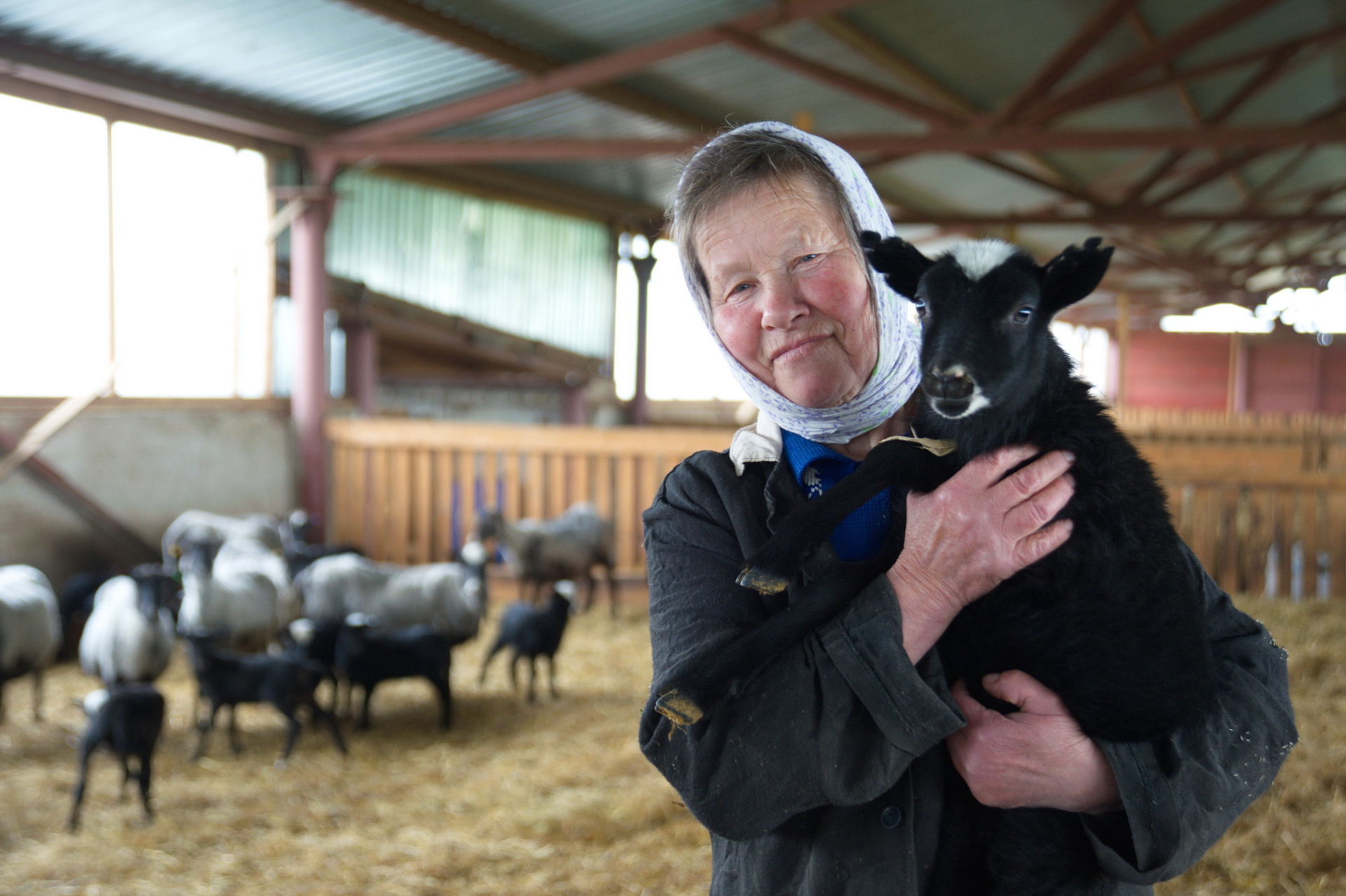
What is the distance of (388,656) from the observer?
4695 mm

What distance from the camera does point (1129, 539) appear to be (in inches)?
52.0

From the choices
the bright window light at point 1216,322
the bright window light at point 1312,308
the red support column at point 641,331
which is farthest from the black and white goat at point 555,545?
the bright window light at point 1216,322

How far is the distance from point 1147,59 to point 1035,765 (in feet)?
26.4

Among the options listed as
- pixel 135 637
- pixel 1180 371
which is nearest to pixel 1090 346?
pixel 1180 371

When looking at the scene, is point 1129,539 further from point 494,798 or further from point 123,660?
point 123,660

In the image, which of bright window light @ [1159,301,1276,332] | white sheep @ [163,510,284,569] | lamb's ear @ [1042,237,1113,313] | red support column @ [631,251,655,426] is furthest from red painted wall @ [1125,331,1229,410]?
lamb's ear @ [1042,237,1113,313]

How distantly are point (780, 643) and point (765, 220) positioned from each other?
0.58 m

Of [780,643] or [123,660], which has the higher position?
[780,643]

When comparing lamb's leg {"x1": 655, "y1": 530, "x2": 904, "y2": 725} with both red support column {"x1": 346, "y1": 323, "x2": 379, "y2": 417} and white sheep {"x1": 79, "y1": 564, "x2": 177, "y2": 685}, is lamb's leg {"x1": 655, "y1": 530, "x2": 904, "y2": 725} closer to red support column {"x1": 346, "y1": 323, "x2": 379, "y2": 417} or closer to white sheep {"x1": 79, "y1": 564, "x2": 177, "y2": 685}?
white sheep {"x1": 79, "y1": 564, "x2": 177, "y2": 685}

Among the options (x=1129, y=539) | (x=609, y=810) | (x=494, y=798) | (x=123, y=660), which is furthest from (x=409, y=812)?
(x=1129, y=539)

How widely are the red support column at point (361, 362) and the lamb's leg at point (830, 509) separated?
9360 mm

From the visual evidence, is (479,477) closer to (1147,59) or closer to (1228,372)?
(1147,59)

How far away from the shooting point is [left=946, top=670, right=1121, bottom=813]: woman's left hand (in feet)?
3.76

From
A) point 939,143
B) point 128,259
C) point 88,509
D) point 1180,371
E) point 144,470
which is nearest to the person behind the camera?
point 88,509
